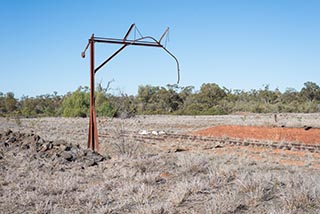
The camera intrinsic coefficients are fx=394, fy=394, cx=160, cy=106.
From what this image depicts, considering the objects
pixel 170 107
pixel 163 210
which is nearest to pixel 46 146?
pixel 163 210

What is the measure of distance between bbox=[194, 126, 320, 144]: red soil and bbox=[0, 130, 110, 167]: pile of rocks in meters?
15.2

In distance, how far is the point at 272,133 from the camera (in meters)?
27.5

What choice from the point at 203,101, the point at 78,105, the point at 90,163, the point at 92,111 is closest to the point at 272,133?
the point at 92,111

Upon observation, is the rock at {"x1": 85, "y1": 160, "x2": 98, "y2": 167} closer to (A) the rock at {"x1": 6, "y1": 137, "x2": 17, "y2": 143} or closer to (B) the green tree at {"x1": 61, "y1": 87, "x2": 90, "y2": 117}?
(A) the rock at {"x1": 6, "y1": 137, "x2": 17, "y2": 143}

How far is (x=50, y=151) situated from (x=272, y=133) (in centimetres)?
1751

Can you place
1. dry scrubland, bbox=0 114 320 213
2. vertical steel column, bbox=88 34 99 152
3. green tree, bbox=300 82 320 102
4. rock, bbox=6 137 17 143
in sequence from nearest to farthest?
dry scrubland, bbox=0 114 320 213, vertical steel column, bbox=88 34 99 152, rock, bbox=6 137 17 143, green tree, bbox=300 82 320 102

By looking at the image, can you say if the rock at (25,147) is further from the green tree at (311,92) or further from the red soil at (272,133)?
the green tree at (311,92)

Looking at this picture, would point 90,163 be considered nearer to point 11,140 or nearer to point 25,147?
point 25,147

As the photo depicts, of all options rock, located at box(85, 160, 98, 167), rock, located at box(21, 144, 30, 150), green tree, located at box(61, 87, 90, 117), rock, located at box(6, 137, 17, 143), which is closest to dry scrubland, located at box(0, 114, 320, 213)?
rock, located at box(85, 160, 98, 167)

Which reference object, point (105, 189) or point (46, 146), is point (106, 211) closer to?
point (105, 189)

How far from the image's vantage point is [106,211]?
6.91 m

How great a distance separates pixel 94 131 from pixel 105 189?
19.8 feet

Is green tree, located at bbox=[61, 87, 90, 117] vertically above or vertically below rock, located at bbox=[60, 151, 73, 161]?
→ above

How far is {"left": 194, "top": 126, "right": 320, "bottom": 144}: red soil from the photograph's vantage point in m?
25.3
